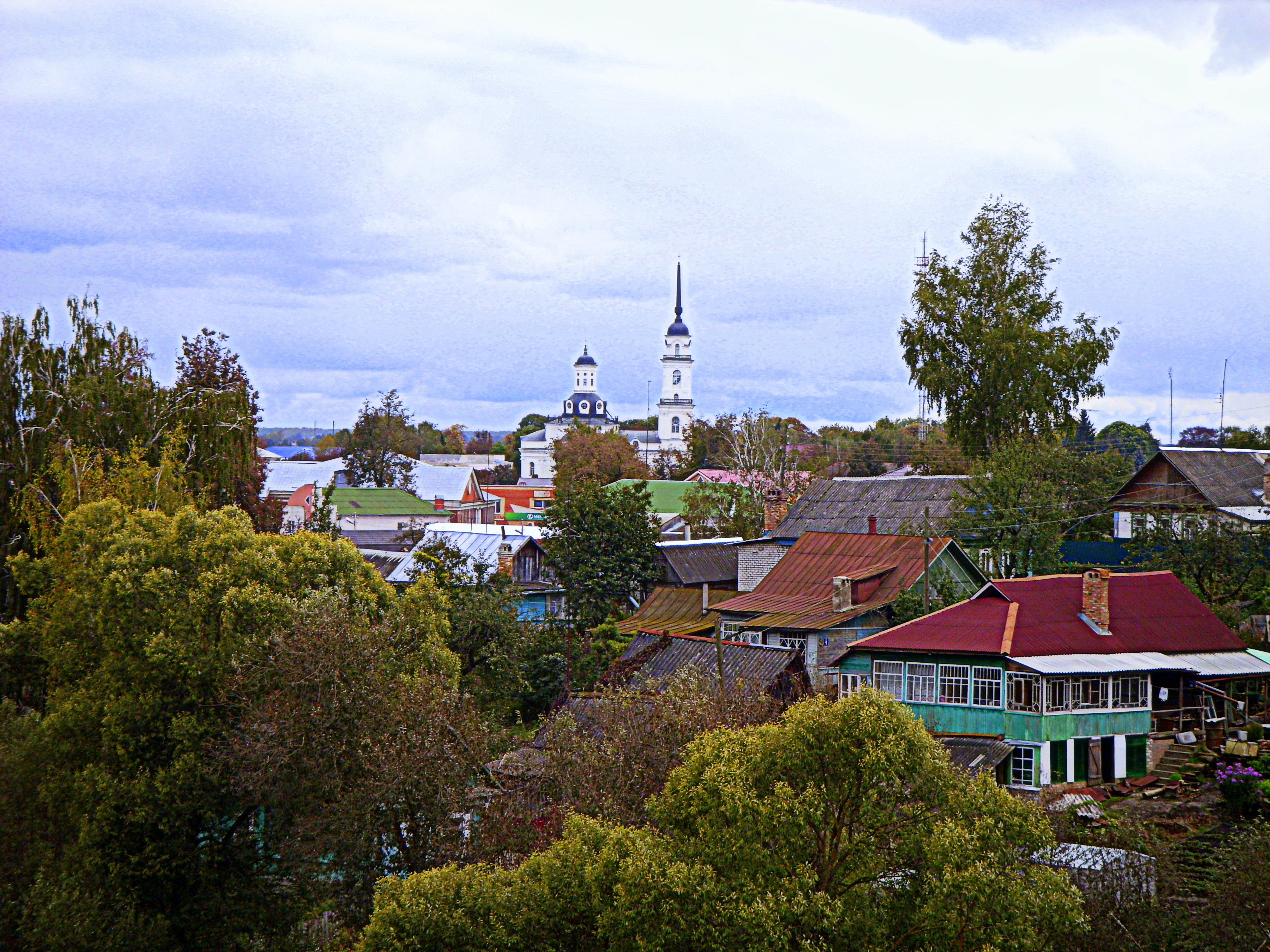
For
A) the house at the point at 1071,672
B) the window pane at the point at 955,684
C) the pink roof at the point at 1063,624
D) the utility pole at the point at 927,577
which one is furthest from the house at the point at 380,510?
the window pane at the point at 955,684

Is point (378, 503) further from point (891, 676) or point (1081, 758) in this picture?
point (1081, 758)

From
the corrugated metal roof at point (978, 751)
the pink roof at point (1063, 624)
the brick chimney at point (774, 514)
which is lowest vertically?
the corrugated metal roof at point (978, 751)

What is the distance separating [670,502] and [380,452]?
3535 cm

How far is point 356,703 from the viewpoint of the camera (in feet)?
59.8

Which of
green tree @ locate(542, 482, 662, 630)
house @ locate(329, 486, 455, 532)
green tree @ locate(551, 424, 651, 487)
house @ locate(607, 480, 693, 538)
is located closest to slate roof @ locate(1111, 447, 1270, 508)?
green tree @ locate(542, 482, 662, 630)

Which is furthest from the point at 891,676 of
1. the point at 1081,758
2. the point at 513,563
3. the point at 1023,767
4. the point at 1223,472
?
the point at 513,563

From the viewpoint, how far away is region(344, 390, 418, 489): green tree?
96.4m

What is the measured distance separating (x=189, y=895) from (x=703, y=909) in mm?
11806

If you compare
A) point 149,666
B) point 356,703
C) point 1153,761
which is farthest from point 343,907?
point 1153,761

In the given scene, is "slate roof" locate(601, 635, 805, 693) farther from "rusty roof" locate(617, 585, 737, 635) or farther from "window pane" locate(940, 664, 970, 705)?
"rusty roof" locate(617, 585, 737, 635)

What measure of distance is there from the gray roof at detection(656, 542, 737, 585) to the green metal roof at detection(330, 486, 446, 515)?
113 ft

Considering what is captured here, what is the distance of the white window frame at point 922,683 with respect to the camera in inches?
988

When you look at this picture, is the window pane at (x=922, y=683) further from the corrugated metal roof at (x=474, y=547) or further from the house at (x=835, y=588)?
the corrugated metal roof at (x=474, y=547)

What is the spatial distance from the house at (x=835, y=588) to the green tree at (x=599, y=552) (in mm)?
5588
